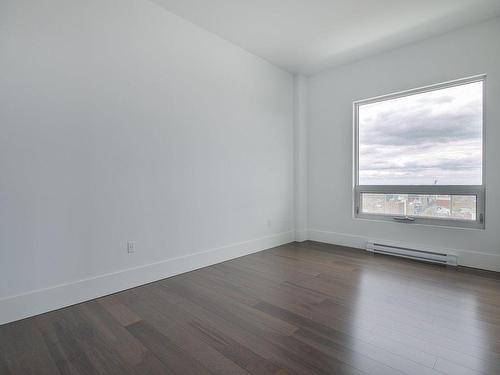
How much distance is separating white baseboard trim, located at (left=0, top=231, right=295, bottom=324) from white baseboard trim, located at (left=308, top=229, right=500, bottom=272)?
1571 mm

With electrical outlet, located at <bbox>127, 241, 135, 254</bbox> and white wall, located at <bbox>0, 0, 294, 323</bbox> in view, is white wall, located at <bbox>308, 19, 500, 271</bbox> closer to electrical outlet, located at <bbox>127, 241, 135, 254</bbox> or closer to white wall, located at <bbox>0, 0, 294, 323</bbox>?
white wall, located at <bbox>0, 0, 294, 323</bbox>

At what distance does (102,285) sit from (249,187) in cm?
218

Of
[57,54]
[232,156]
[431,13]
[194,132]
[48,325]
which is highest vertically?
[431,13]

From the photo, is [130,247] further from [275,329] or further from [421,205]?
[421,205]

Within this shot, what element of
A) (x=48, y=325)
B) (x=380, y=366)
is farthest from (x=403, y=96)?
(x=48, y=325)

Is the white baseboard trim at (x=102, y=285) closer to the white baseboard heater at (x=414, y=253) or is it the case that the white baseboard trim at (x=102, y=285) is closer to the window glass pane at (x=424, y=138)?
the white baseboard heater at (x=414, y=253)

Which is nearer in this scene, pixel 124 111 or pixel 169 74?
pixel 124 111

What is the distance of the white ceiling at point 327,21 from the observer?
287 cm

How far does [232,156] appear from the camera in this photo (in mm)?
3719

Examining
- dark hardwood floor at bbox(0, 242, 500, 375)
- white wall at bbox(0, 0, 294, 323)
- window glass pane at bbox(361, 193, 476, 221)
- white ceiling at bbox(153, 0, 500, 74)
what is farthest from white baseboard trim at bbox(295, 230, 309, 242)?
white ceiling at bbox(153, 0, 500, 74)

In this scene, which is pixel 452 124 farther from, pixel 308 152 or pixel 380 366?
pixel 380 366

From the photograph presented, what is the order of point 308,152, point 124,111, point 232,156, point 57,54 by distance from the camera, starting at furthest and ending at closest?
point 308,152 → point 232,156 → point 124,111 → point 57,54

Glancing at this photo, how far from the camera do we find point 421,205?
373 cm

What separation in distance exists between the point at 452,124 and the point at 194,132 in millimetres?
3231
